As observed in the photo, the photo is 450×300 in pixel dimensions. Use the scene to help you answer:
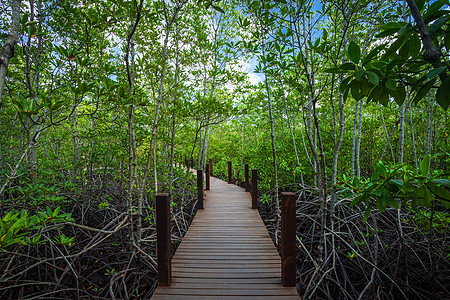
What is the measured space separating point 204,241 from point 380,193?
263cm

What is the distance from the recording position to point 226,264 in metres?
2.46

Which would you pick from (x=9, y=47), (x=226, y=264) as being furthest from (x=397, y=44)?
(x=226, y=264)

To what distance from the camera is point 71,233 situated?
4039 mm

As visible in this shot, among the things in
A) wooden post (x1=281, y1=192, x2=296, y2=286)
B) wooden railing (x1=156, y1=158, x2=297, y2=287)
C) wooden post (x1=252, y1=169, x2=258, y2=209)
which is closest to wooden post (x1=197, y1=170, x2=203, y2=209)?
wooden post (x1=252, y1=169, x2=258, y2=209)

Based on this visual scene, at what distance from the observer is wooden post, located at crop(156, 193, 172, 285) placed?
2.06m

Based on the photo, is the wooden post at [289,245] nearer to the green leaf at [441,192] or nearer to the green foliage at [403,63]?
the green leaf at [441,192]

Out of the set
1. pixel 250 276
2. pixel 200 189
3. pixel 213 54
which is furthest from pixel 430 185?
pixel 213 54

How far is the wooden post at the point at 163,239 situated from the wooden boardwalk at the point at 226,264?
4.8 inches

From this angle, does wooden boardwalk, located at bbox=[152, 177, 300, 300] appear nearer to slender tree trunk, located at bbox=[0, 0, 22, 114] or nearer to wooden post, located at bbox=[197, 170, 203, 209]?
wooden post, located at bbox=[197, 170, 203, 209]

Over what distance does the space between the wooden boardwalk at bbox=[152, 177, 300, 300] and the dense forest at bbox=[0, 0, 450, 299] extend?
0.48 meters

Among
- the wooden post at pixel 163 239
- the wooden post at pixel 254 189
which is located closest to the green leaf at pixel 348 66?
the wooden post at pixel 163 239

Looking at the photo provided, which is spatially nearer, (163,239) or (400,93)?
(400,93)

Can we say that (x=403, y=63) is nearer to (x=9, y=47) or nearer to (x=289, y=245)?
(x=289, y=245)

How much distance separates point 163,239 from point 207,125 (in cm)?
290
